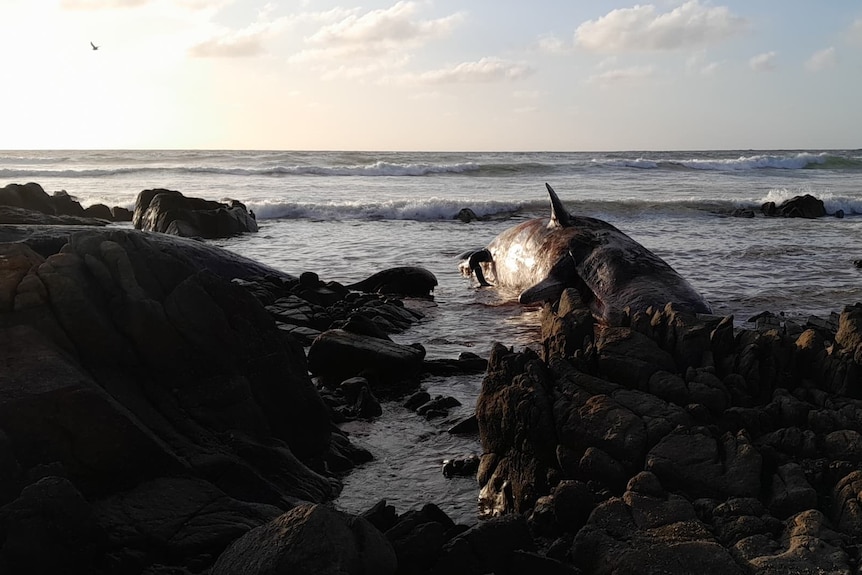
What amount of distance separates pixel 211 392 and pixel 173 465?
714mm

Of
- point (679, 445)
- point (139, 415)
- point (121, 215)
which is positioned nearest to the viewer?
point (679, 445)

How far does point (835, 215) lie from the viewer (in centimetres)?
2428

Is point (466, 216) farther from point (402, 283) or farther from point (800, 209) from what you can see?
point (402, 283)

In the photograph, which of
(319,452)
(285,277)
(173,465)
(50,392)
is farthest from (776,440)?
(285,277)

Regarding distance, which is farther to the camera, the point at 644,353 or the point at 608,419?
the point at 644,353

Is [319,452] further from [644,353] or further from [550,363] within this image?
[644,353]

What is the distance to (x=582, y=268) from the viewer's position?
9.59 m

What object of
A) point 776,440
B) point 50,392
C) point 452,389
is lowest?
point 452,389

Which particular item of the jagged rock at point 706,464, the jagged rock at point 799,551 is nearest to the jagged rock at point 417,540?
the jagged rock at point 706,464

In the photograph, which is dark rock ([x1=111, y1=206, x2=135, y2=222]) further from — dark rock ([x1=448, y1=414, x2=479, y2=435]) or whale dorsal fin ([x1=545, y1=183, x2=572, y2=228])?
dark rock ([x1=448, y1=414, x2=479, y2=435])

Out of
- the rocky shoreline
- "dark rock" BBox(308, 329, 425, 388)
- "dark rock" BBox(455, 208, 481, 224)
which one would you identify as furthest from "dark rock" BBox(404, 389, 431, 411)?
"dark rock" BBox(455, 208, 481, 224)

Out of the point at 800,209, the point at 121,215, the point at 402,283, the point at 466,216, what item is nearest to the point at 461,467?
the point at 402,283

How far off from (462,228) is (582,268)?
12.0 meters

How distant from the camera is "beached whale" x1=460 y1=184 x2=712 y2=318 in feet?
27.9
